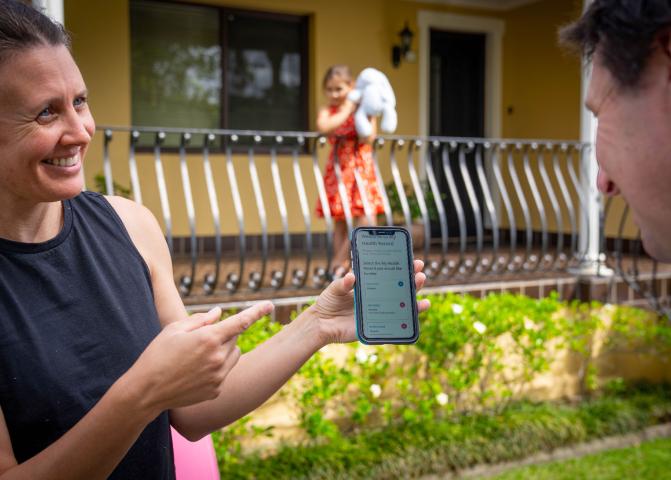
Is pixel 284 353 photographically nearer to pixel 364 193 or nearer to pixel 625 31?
pixel 625 31

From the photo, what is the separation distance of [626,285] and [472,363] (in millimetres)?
1641

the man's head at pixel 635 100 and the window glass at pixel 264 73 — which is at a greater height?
the window glass at pixel 264 73

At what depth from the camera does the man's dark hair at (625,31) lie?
813mm

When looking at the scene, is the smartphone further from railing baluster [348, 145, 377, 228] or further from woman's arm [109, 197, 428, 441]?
railing baluster [348, 145, 377, 228]

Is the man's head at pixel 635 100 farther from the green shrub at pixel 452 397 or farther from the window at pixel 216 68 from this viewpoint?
the window at pixel 216 68

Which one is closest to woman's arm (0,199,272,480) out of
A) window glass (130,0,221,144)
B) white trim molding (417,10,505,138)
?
window glass (130,0,221,144)

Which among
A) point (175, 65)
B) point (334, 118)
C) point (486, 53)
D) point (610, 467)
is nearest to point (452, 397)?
point (610, 467)

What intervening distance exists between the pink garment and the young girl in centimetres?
321

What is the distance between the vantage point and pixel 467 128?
28.9ft

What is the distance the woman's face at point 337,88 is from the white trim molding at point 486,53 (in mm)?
3054

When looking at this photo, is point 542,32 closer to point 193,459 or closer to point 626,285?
point 626,285

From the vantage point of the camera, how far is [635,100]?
2.89 ft

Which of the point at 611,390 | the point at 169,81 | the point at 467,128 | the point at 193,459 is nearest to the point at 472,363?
the point at 611,390

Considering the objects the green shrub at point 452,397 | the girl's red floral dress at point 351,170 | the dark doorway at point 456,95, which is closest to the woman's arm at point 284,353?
the green shrub at point 452,397
